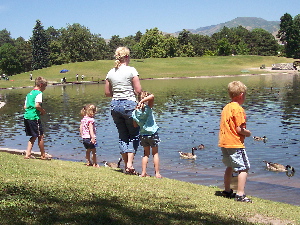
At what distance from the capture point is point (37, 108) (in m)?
10.9

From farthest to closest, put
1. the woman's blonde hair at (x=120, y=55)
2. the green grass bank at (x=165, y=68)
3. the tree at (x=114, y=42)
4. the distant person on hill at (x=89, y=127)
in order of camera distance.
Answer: the tree at (x=114, y=42) → the green grass bank at (x=165, y=68) → the distant person on hill at (x=89, y=127) → the woman's blonde hair at (x=120, y=55)

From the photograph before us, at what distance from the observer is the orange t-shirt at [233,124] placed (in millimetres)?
7637

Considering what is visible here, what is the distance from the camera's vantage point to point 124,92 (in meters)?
8.95

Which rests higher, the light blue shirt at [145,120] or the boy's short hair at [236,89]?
the boy's short hair at [236,89]

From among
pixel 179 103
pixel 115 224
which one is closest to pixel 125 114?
pixel 115 224

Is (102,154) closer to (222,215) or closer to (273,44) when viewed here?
(222,215)

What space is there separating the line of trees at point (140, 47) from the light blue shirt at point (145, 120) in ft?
406

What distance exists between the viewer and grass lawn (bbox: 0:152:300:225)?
5.42 m

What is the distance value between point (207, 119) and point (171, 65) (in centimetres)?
8827

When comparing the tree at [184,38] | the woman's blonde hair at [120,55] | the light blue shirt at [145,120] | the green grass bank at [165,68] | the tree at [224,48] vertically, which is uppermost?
the tree at [184,38]

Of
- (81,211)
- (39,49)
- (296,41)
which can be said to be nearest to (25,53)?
(39,49)

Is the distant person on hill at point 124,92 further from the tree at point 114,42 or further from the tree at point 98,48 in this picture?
the tree at point 114,42

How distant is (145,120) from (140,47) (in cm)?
14121

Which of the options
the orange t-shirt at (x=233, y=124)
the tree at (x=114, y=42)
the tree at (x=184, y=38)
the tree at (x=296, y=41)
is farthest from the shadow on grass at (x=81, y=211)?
the tree at (x=114, y=42)
